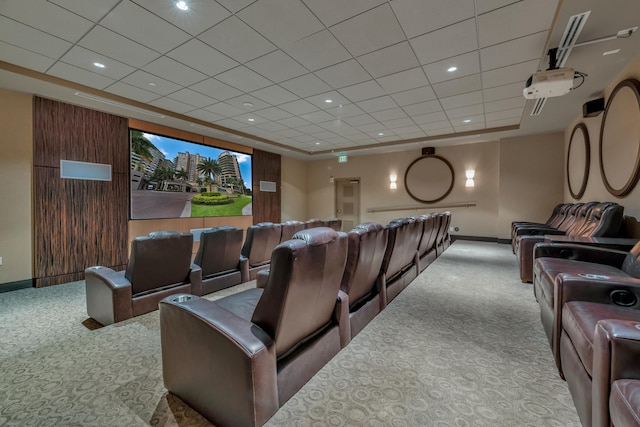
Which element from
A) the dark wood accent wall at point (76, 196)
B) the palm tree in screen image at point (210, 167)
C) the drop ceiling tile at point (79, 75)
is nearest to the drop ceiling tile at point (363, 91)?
the drop ceiling tile at point (79, 75)

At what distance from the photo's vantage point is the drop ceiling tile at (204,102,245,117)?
5.13 metres

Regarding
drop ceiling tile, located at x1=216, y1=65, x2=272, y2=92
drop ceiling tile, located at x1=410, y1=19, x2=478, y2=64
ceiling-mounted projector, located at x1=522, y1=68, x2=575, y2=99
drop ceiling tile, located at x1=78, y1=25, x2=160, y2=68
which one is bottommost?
ceiling-mounted projector, located at x1=522, y1=68, x2=575, y2=99

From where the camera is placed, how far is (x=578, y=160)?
545 cm

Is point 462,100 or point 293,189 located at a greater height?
point 462,100

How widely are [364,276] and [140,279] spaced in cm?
229

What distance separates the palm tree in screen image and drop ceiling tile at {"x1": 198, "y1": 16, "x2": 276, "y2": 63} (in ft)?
13.5

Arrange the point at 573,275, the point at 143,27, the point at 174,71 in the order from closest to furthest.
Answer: the point at 573,275, the point at 143,27, the point at 174,71

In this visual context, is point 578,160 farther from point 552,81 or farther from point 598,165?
point 552,81

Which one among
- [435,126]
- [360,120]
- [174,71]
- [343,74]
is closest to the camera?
[174,71]

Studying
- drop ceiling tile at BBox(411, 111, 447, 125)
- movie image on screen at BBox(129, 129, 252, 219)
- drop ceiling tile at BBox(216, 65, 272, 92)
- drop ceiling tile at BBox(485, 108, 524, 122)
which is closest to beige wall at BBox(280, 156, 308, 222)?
movie image on screen at BBox(129, 129, 252, 219)

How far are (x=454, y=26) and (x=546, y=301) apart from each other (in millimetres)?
2820

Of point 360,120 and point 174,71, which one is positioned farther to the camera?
point 360,120

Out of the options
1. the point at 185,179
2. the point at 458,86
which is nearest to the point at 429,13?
the point at 458,86

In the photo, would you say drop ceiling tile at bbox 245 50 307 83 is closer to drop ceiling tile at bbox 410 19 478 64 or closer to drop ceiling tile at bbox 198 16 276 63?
drop ceiling tile at bbox 198 16 276 63
